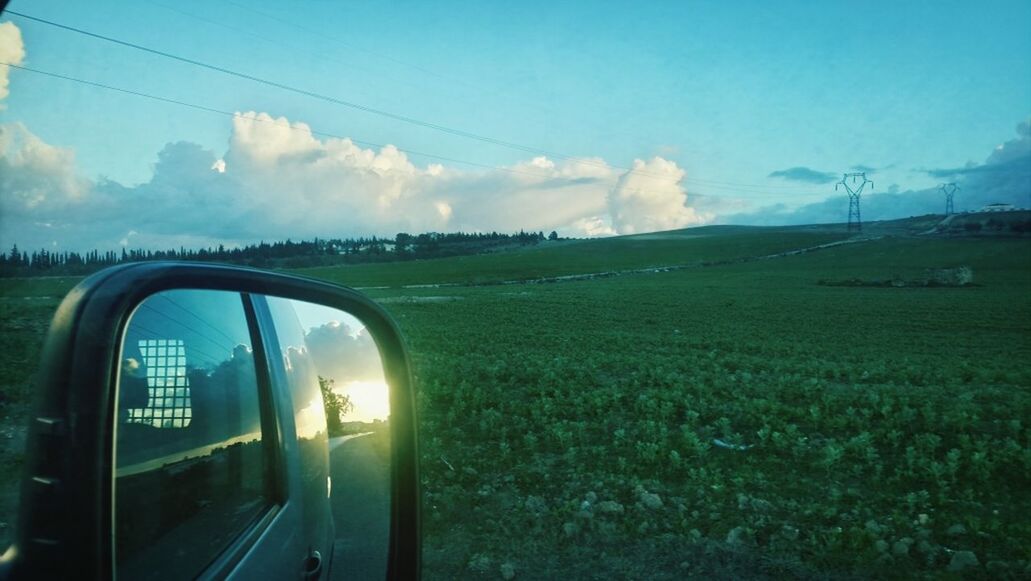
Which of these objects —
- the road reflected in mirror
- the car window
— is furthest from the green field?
the road reflected in mirror

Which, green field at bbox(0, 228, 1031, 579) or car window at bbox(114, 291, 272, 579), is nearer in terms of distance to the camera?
car window at bbox(114, 291, 272, 579)

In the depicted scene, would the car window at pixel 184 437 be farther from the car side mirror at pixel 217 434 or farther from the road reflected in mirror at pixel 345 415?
the road reflected in mirror at pixel 345 415

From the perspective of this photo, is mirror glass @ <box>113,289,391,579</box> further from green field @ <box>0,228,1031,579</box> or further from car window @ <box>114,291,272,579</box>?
green field @ <box>0,228,1031,579</box>

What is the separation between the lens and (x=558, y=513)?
5652mm

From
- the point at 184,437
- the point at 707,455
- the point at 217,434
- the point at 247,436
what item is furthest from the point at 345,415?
the point at 707,455

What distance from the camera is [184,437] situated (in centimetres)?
141

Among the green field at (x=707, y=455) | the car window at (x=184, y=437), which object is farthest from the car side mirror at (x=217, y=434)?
the green field at (x=707, y=455)

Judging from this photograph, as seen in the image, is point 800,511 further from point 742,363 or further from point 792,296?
point 792,296

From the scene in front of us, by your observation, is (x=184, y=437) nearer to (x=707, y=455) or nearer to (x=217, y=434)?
(x=217, y=434)

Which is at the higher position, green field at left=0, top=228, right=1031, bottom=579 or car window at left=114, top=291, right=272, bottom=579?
car window at left=114, top=291, right=272, bottom=579

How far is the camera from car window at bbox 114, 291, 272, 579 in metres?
1.20

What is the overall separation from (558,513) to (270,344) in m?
4.01

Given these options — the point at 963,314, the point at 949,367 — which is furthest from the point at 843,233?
the point at 949,367

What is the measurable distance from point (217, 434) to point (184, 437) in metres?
0.20
